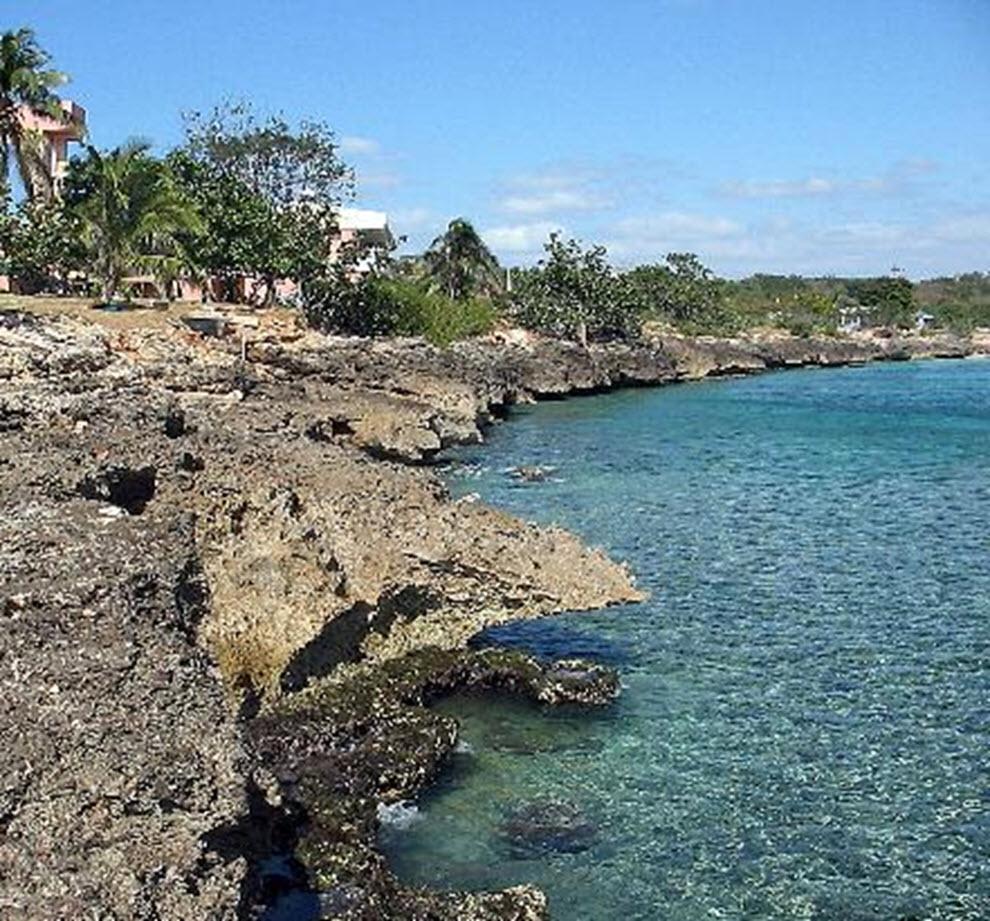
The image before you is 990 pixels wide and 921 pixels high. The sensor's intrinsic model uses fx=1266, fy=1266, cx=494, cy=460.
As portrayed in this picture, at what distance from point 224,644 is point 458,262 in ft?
298

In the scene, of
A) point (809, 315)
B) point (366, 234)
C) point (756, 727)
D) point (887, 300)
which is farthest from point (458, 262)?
point (756, 727)

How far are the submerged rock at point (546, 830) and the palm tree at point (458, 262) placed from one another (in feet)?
295

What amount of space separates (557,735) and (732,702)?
338 cm

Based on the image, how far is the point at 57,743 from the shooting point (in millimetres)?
9023

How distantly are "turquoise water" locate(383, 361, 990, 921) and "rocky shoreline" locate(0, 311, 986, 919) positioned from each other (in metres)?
1.11

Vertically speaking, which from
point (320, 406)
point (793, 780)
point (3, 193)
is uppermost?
point (3, 193)

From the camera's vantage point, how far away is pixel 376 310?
78.6 metres

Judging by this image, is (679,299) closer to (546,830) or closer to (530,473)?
(530,473)

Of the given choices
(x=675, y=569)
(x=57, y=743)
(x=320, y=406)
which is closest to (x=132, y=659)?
(x=57, y=743)

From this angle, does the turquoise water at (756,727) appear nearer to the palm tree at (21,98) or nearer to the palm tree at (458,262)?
the palm tree at (21,98)

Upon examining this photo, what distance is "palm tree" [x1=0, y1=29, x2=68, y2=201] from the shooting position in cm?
4572

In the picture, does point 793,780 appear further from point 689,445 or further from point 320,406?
point 689,445

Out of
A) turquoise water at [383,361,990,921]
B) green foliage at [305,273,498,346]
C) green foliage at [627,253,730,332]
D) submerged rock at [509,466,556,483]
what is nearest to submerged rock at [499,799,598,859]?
turquoise water at [383,361,990,921]

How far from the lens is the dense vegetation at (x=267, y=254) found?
57438mm
